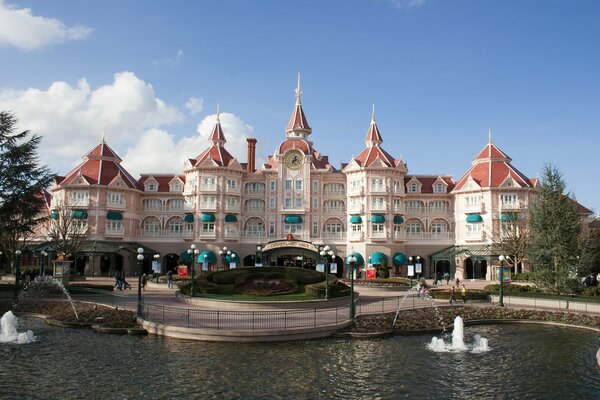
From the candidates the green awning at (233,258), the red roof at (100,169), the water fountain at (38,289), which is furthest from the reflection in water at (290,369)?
the red roof at (100,169)

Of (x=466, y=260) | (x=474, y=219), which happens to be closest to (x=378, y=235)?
(x=466, y=260)

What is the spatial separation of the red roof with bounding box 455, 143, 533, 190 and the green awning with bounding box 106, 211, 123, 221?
45871 millimetres

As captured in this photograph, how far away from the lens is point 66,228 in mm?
56594

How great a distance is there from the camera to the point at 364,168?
215 feet

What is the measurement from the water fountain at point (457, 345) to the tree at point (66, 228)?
1694 inches

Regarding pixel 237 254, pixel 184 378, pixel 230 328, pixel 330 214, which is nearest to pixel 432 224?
pixel 330 214

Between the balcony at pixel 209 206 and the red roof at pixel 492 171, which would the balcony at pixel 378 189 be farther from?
the balcony at pixel 209 206

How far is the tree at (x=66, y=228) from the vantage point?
184ft

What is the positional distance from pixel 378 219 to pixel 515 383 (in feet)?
152

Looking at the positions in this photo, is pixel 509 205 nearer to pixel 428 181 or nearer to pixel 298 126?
pixel 428 181

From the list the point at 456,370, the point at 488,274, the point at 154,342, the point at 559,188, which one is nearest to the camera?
the point at 456,370

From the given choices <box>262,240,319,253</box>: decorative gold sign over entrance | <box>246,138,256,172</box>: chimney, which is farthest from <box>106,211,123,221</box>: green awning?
<box>262,240,319,253</box>: decorative gold sign over entrance

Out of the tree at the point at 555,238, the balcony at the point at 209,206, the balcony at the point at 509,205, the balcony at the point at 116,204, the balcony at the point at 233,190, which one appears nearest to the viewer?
the tree at the point at 555,238

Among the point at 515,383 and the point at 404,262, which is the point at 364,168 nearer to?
the point at 404,262
